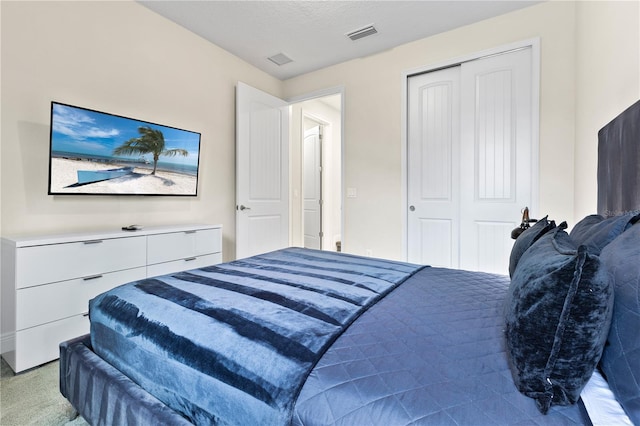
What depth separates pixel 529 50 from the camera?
8.76ft

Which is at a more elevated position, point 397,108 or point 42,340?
point 397,108

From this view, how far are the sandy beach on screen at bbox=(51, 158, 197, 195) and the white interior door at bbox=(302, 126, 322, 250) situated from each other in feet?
9.04

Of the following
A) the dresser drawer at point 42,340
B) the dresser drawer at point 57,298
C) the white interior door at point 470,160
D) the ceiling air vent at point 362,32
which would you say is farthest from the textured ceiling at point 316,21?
the dresser drawer at point 42,340

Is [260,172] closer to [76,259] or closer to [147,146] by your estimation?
[147,146]

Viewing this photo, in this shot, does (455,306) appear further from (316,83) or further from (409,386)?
(316,83)

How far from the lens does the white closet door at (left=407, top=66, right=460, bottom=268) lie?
3.06 metres

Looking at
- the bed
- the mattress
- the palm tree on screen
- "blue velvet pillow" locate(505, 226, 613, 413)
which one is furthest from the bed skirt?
the palm tree on screen

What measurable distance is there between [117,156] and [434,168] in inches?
119

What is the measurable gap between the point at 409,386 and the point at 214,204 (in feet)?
10.1

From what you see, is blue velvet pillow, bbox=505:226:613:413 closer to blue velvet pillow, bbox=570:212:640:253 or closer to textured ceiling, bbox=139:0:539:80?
blue velvet pillow, bbox=570:212:640:253

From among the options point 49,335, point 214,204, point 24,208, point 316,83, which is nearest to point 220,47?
point 316,83

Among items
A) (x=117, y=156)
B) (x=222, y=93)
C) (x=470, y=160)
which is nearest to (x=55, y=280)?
(x=117, y=156)

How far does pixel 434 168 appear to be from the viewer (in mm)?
3172

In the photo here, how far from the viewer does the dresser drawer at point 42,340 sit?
1.75 metres
